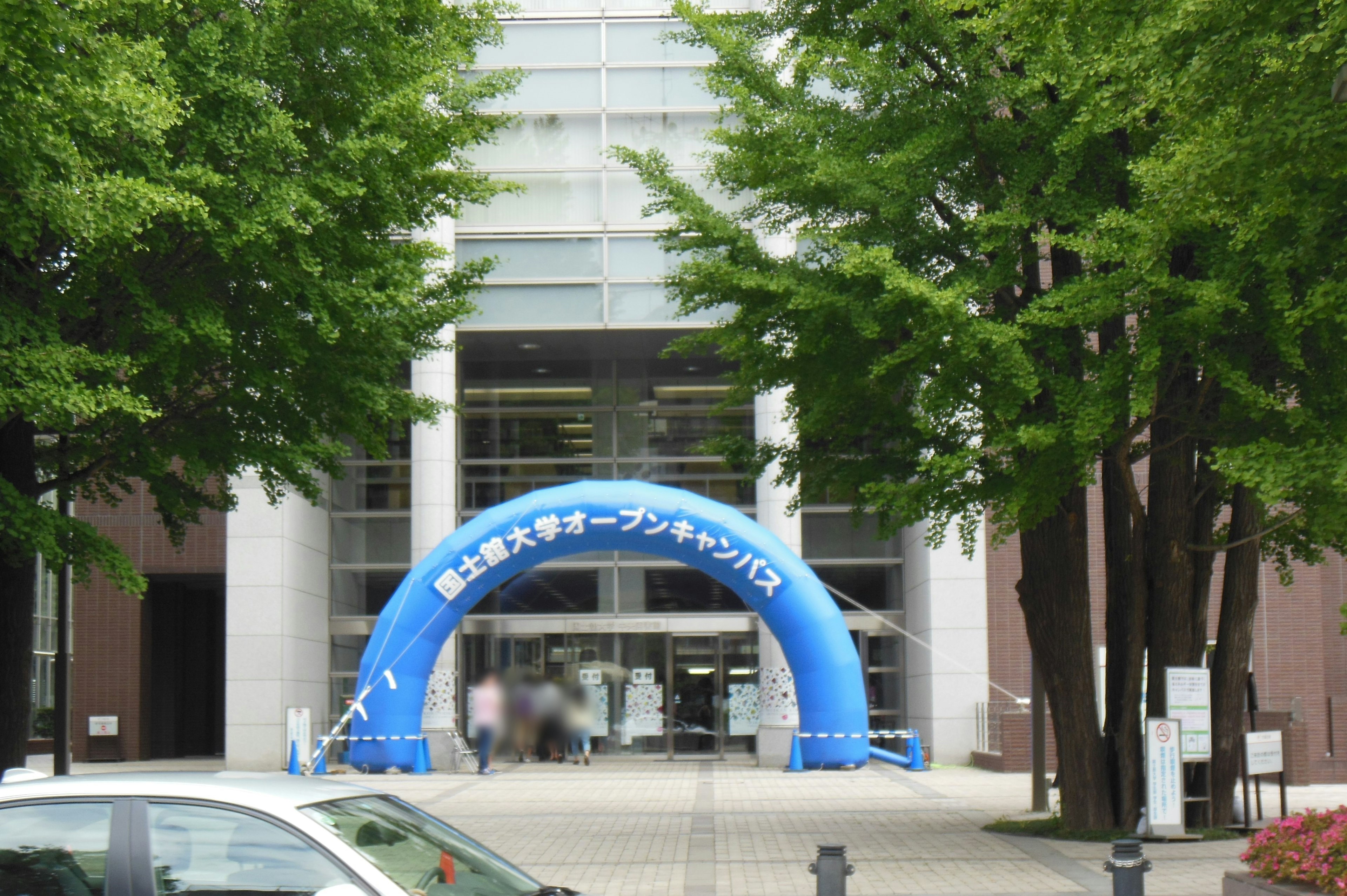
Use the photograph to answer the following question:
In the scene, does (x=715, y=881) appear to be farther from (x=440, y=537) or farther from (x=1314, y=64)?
(x=440, y=537)

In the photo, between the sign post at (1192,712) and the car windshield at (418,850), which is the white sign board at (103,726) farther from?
the car windshield at (418,850)

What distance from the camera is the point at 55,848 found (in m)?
4.80

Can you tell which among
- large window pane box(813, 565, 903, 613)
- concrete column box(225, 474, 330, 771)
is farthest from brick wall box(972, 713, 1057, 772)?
concrete column box(225, 474, 330, 771)

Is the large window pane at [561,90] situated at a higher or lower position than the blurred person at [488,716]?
higher

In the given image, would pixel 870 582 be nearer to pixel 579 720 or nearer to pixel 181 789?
pixel 579 720

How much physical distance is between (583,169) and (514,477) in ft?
22.2

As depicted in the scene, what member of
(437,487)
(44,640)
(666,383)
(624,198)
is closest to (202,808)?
(437,487)

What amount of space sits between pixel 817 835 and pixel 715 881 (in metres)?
3.38

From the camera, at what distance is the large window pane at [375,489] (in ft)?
95.1

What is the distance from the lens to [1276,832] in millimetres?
9188

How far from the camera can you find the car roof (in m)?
4.78

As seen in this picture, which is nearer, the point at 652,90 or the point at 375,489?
the point at 652,90

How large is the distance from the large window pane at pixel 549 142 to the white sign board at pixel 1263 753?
1712 centimetres

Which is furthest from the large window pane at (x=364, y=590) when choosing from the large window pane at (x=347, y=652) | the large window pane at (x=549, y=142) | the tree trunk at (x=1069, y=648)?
the tree trunk at (x=1069, y=648)
